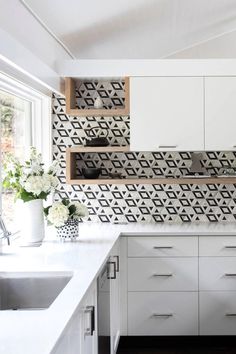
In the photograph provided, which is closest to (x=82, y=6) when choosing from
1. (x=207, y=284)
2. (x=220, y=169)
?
(x=220, y=169)

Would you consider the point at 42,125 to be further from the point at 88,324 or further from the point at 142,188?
the point at 88,324

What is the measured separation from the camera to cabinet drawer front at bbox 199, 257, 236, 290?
3.62 meters

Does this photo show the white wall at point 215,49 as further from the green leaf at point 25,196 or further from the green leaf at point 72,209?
the green leaf at point 25,196

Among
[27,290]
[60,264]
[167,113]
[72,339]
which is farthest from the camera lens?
[167,113]

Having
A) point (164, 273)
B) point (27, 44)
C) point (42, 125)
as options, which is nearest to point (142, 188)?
point (164, 273)

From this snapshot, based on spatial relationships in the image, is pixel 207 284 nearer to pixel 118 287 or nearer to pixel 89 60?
pixel 118 287

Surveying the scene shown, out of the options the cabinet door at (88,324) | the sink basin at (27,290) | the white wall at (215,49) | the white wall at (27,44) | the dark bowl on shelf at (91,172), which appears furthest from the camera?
the white wall at (215,49)

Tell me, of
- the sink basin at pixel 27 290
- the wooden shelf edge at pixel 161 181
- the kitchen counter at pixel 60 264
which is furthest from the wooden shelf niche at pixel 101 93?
the sink basin at pixel 27 290

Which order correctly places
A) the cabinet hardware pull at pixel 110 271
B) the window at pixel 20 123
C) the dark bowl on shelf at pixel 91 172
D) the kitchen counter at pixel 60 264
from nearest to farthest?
the kitchen counter at pixel 60 264 → the cabinet hardware pull at pixel 110 271 → the window at pixel 20 123 → the dark bowl on shelf at pixel 91 172

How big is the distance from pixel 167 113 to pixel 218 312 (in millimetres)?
1583

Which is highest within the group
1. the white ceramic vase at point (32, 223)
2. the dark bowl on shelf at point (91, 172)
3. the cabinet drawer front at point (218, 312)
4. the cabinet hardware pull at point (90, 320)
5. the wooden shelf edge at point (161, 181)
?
the dark bowl on shelf at point (91, 172)

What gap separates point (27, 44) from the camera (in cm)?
296

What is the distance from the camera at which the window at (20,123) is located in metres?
3.24

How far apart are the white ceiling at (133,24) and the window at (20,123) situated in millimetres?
482
